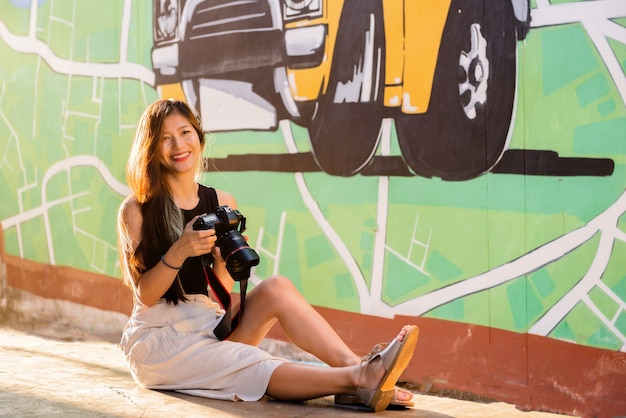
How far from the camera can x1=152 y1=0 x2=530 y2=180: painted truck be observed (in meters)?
4.00

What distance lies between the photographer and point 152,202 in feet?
11.9

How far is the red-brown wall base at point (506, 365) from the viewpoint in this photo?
3.60 meters

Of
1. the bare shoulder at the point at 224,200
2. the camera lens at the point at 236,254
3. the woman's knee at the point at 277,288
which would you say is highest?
the bare shoulder at the point at 224,200

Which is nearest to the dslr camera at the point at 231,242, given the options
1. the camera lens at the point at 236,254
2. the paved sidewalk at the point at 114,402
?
the camera lens at the point at 236,254

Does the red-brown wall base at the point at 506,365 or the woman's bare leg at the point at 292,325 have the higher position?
the woman's bare leg at the point at 292,325

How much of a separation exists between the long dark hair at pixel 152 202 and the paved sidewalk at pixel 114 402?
443 mm

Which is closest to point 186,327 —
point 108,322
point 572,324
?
point 572,324

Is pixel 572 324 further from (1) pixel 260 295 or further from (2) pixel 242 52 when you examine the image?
(2) pixel 242 52

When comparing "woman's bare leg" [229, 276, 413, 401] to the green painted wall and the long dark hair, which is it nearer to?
the long dark hair

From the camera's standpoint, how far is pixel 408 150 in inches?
169

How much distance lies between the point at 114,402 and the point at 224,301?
1.89 feet

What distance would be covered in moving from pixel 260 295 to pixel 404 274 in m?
1.00

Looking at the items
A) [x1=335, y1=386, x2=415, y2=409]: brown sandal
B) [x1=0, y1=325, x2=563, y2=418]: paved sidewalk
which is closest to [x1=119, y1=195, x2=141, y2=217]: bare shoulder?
[x1=0, y1=325, x2=563, y2=418]: paved sidewalk

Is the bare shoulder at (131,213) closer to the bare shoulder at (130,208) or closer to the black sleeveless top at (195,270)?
the bare shoulder at (130,208)
